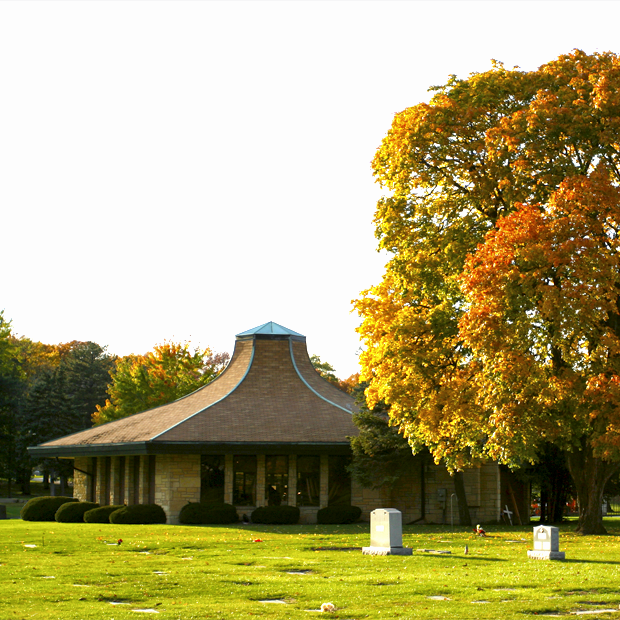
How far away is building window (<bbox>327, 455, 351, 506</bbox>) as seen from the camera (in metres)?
32.8

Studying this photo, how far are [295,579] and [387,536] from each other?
4715 mm

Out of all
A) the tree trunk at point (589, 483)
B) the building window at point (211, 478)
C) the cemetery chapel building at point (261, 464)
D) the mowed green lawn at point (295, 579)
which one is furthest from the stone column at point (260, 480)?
the tree trunk at point (589, 483)

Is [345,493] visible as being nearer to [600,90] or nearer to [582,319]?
[582,319]

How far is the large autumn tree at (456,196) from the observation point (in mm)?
21328

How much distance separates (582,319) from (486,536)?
8213 mm

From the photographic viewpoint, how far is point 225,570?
49.1 feet

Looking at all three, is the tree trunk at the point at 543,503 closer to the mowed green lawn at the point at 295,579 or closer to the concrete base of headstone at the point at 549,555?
the mowed green lawn at the point at 295,579

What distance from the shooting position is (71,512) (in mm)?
32031

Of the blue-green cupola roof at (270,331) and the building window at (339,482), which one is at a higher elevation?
the blue-green cupola roof at (270,331)

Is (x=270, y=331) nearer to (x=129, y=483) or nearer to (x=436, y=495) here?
(x=129, y=483)

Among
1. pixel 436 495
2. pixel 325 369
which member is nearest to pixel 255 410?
pixel 436 495

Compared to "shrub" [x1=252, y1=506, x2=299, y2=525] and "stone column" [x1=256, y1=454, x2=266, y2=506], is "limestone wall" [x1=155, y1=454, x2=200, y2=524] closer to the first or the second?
"stone column" [x1=256, y1=454, x2=266, y2=506]

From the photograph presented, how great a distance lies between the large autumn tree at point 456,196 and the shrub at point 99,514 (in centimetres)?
1263

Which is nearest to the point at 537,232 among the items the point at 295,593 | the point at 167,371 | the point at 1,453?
the point at 295,593
